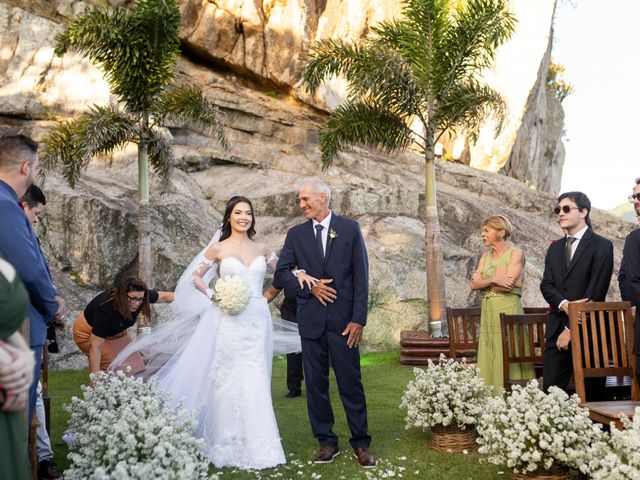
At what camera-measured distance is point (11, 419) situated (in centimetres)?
283

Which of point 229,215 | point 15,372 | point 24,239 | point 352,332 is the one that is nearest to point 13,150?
point 24,239

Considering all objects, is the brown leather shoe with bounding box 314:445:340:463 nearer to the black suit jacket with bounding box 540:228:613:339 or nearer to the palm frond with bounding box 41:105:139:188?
the black suit jacket with bounding box 540:228:613:339

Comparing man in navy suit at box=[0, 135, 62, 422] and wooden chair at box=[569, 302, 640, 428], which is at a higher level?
man in navy suit at box=[0, 135, 62, 422]

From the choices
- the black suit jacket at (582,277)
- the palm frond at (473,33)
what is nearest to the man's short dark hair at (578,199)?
the black suit jacket at (582,277)

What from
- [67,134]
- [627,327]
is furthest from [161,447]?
[67,134]

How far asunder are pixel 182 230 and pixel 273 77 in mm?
11237

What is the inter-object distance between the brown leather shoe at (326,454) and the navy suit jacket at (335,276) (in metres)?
0.98

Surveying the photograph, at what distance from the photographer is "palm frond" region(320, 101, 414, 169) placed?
51.6 ft

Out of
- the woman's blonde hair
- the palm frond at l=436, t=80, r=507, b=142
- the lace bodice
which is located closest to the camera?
the lace bodice

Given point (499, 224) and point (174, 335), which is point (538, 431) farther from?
point (174, 335)

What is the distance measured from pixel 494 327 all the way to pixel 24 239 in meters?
5.18

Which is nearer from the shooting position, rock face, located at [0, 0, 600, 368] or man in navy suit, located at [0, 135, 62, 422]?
A: man in navy suit, located at [0, 135, 62, 422]

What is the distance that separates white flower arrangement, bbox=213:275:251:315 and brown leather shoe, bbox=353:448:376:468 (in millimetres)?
1636

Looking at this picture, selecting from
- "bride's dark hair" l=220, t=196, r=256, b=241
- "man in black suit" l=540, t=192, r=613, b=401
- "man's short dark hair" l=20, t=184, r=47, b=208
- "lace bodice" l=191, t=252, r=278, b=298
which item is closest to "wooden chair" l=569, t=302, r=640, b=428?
"man in black suit" l=540, t=192, r=613, b=401
